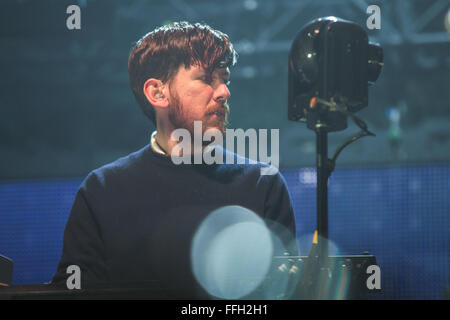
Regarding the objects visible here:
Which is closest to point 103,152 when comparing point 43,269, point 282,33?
point 43,269

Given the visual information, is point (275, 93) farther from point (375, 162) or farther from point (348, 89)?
point (348, 89)

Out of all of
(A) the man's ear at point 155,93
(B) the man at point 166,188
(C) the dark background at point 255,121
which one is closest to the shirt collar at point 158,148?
(B) the man at point 166,188

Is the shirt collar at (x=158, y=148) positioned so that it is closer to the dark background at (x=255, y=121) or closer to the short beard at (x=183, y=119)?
the short beard at (x=183, y=119)

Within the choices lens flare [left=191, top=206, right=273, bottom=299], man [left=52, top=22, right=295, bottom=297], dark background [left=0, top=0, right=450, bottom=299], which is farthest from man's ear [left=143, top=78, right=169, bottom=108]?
dark background [left=0, top=0, right=450, bottom=299]

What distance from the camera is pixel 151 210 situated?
1648 mm

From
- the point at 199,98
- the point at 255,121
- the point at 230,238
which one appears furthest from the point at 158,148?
the point at 255,121

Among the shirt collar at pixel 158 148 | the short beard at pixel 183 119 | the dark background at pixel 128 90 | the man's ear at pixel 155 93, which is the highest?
the dark background at pixel 128 90

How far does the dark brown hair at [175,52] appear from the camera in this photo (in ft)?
5.47

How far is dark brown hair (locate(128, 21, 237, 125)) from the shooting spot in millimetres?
1666

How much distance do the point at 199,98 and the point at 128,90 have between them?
359cm

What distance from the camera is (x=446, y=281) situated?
4215 millimetres

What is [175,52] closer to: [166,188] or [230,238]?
[166,188]

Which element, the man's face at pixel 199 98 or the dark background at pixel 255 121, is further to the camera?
the dark background at pixel 255 121

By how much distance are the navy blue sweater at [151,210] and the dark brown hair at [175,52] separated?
0.97 ft
